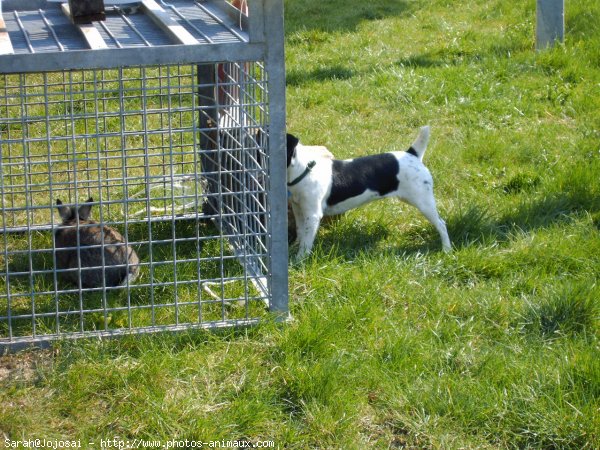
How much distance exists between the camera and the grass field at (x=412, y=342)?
362 cm

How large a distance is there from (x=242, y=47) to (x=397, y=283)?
150cm

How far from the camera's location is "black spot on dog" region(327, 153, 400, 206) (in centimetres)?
547

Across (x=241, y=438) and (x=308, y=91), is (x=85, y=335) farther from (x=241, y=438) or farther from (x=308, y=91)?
(x=308, y=91)

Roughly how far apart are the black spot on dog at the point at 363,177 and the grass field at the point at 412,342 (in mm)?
243

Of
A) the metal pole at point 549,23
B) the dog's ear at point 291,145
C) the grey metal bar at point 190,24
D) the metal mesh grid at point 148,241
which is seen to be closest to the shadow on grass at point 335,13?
the metal pole at point 549,23

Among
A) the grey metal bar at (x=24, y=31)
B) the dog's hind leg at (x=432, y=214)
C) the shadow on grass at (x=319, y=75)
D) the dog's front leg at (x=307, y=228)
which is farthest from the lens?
the shadow on grass at (x=319, y=75)

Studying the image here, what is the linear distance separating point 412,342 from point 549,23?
573 centimetres

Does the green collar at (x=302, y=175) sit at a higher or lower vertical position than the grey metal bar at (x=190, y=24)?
lower

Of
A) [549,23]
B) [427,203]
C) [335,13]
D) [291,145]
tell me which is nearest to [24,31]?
[291,145]

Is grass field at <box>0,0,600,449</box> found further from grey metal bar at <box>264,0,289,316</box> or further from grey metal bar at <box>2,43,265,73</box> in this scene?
grey metal bar at <box>2,43,265,73</box>

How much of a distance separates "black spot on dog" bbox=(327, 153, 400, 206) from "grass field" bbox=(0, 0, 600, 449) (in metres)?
0.24

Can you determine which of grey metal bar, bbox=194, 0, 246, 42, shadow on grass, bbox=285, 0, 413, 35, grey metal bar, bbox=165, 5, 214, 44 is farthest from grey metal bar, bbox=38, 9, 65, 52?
shadow on grass, bbox=285, 0, 413, 35

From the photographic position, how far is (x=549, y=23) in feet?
29.5

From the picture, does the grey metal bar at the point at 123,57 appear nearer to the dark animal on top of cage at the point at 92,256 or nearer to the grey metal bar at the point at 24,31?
the grey metal bar at the point at 24,31
